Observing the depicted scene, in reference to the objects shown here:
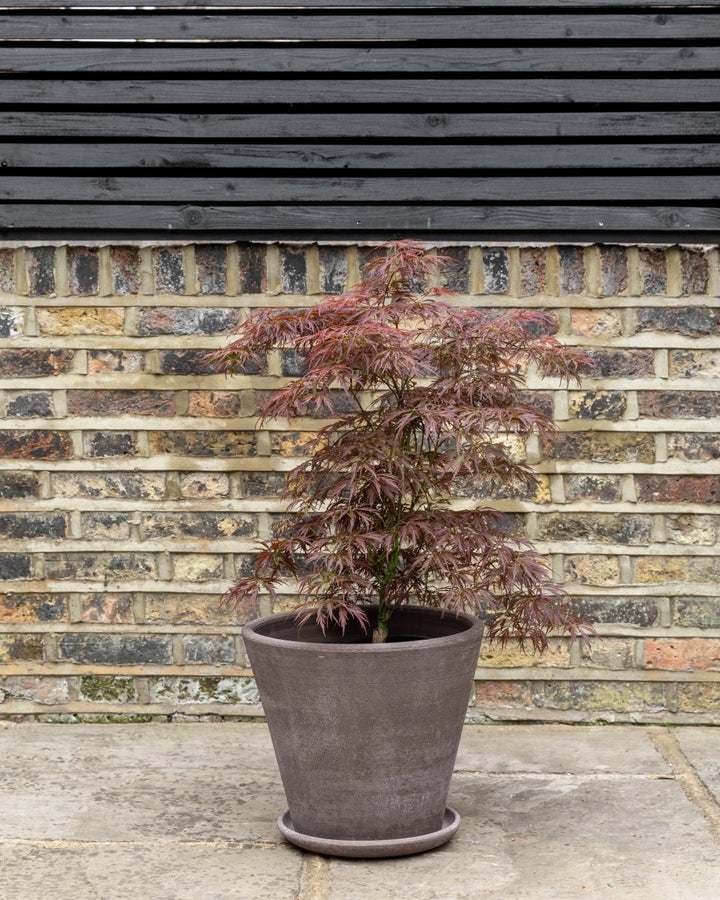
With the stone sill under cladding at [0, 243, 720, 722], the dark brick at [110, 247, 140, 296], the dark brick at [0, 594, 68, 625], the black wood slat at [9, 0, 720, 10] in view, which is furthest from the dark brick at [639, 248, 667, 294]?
the dark brick at [0, 594, 68, 625]

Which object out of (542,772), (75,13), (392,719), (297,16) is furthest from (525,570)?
(75,13)

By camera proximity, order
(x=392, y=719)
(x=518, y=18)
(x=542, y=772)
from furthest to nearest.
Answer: (x=518, y=18), (x=542, y=772), (x=392, y=719)

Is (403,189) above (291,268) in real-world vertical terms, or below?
above

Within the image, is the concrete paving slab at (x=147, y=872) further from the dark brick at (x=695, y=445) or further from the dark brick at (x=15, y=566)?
the dark brick at (x=695, y=445)

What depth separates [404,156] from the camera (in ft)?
13.9

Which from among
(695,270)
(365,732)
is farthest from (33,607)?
(695,270)

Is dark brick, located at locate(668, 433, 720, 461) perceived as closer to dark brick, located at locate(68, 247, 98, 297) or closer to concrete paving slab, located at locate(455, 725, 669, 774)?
concrete paving slab, located at locate(455, 725, 669, 774)

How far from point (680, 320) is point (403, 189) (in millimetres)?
1138

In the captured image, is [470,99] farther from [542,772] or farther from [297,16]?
[542,772]

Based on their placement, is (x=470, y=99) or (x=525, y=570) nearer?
(x=525, y=570)

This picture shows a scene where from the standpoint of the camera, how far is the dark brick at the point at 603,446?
4262 millimetres

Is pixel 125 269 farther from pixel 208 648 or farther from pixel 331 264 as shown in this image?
pixel 208 648

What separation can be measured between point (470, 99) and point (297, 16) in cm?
71

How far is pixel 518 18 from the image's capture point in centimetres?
422
